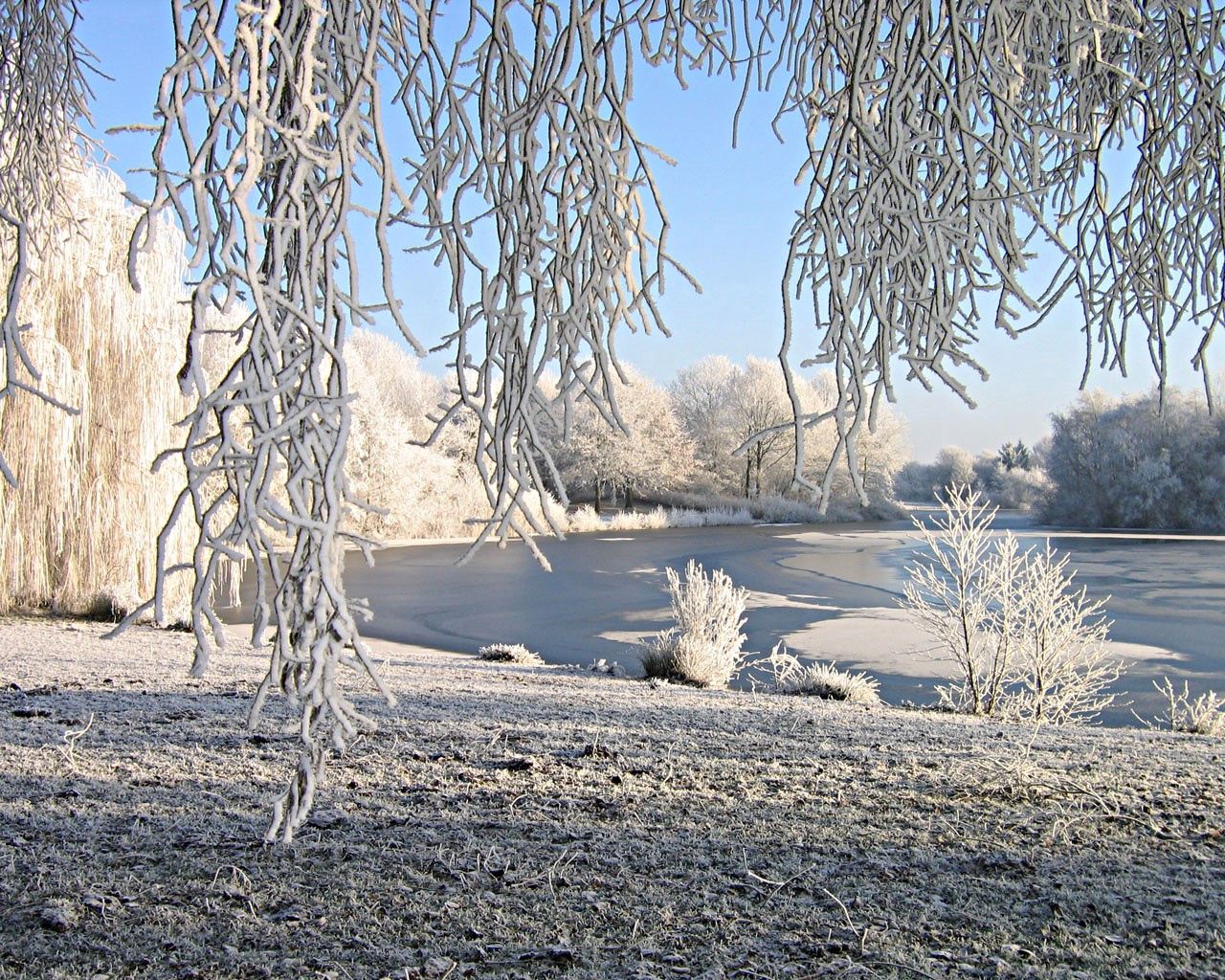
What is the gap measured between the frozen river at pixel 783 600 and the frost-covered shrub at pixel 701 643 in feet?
3.55

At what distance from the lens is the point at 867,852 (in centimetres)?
261

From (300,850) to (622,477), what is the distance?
25823 millimetres

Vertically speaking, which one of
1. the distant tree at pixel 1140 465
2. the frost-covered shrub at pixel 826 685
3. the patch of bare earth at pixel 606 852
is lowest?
the frost-covered shrub at pixel 826 685

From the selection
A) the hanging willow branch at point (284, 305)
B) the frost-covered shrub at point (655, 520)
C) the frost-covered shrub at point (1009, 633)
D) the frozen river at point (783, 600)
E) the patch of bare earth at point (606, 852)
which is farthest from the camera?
the frost-covered shrub at point (655, 520)

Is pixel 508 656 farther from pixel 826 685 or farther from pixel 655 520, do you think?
pixel 655 520

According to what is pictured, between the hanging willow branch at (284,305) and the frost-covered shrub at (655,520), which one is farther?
the frost-covered shrub at (655,520)

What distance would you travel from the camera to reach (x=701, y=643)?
6785 millimetres

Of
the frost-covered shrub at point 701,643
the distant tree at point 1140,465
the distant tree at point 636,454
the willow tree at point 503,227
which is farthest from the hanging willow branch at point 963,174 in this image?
the distant tree at point 1140,465

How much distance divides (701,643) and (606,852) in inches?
167

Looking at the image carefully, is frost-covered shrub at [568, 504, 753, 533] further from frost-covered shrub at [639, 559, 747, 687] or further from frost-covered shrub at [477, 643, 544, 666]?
frost-covered shrub at [639, 559, 747, 687]

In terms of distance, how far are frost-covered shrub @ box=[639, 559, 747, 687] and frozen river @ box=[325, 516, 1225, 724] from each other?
1083 mm

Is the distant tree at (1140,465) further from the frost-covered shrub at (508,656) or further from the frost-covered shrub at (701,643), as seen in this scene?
the frost-covered shrub at (508,656)

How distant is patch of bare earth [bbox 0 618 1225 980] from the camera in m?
2.04

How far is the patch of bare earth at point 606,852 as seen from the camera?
2041 mm
